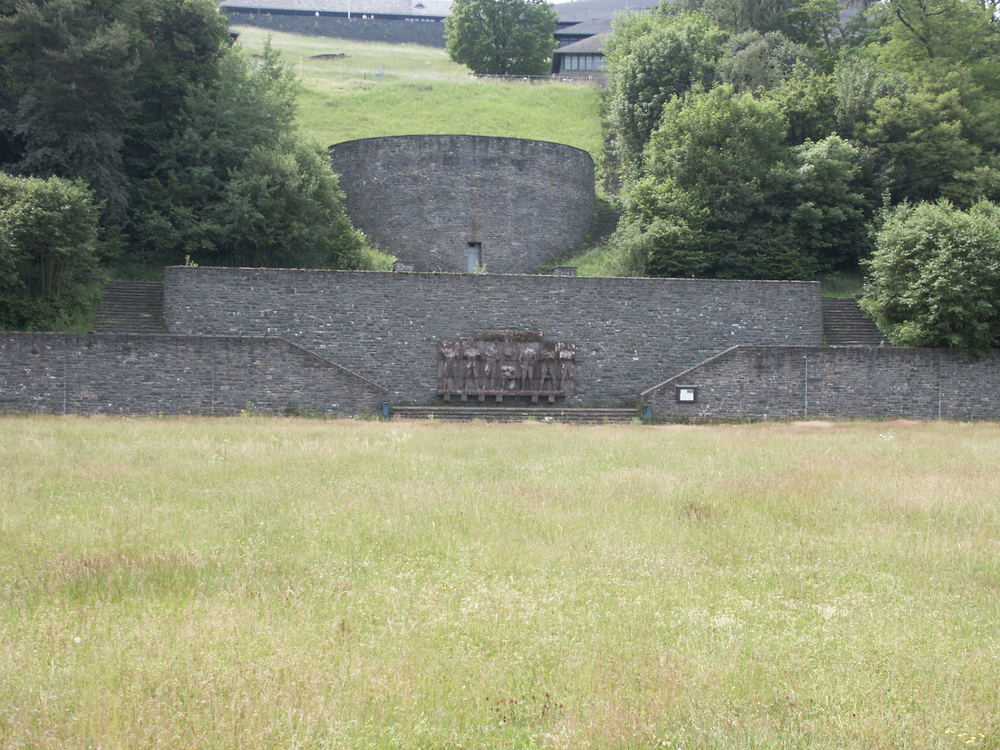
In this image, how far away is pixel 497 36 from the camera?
64.8 metres

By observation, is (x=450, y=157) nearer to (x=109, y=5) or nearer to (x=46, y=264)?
(x=109, y=5)

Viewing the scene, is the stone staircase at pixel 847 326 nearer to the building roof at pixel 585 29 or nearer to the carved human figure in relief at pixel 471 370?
the carved human figure in relief at pixel 471 370

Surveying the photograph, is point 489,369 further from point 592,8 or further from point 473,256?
point 592,8

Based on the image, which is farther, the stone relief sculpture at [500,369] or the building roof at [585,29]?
the building roof at [585,29]

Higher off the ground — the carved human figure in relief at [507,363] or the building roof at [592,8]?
the building roof at [592,8]

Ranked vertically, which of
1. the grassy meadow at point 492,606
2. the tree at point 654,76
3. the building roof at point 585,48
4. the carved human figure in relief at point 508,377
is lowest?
the grassy meadow at point 492,606

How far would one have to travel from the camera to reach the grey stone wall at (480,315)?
89.2ft

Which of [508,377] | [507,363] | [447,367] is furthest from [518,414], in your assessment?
[447,367]

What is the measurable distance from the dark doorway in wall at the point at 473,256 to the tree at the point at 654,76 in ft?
29.3

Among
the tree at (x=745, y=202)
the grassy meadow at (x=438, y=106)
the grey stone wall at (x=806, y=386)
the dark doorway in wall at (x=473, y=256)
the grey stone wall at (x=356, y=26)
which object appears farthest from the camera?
the grey stone wall at (x=356, y=26)

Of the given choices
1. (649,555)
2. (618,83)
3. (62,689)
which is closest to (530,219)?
(618,83)

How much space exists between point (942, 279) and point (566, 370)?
1002cm

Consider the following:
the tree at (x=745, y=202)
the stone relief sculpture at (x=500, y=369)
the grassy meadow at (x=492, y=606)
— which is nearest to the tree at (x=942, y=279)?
the tree at (x=745, y=202)

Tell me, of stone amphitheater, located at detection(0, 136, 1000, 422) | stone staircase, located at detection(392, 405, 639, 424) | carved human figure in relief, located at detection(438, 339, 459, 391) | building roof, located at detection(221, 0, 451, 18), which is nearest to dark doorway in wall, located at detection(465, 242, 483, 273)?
stone amphitheater, located at detection(0, 136, 1000, 422)
